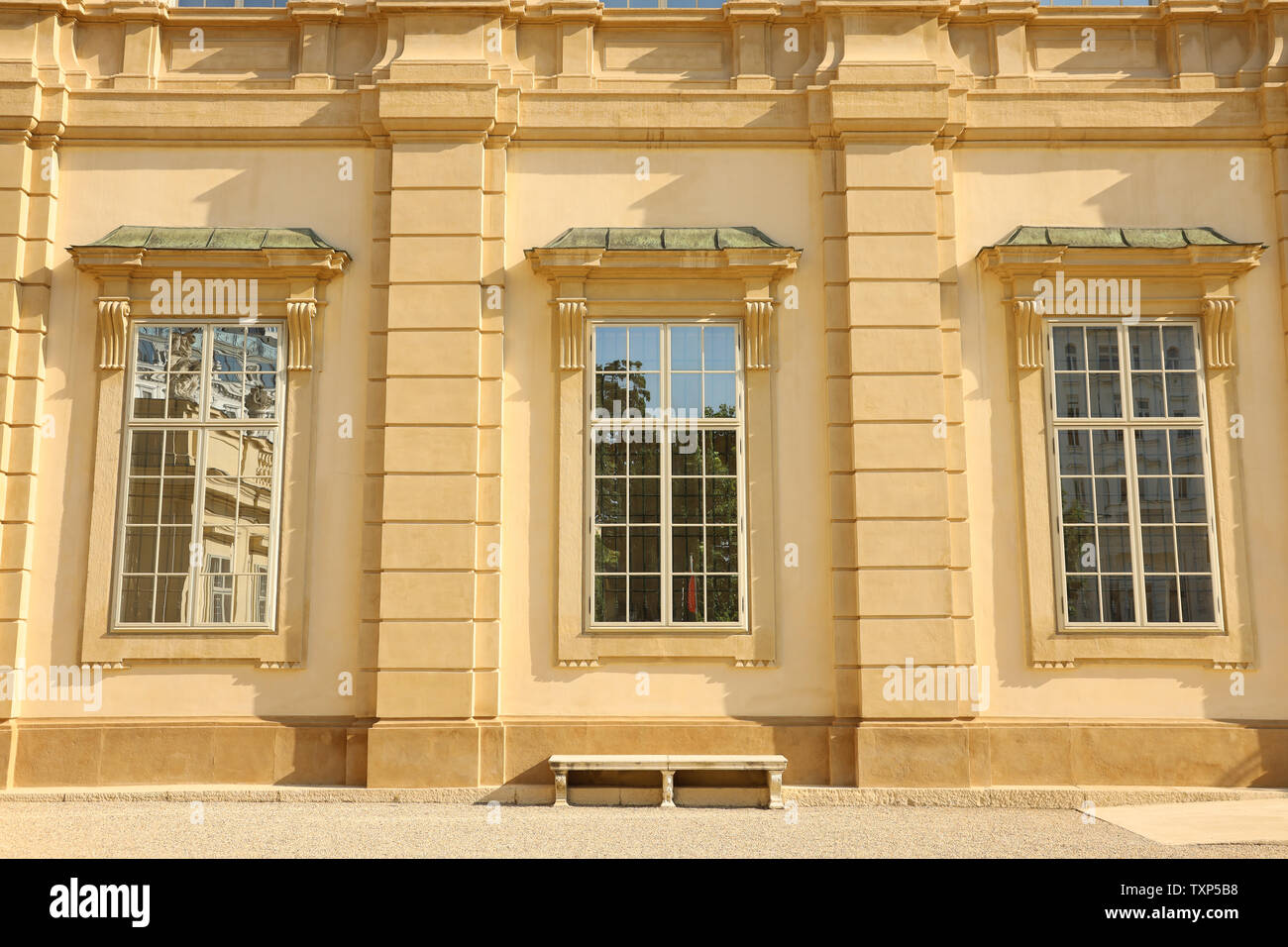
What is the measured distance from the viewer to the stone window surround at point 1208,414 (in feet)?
37.5

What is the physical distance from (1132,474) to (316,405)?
27.3 ft

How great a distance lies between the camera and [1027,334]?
1184 centimetres

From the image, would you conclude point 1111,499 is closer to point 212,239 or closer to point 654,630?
point 654,630

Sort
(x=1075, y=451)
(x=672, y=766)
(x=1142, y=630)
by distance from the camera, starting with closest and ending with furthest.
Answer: (x=672, y=766), (x=1142, y=630), (x=1075, y=451)

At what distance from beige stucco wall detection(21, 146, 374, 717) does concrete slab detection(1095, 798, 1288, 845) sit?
701 cm

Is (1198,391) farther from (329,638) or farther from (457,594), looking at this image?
(329,638)

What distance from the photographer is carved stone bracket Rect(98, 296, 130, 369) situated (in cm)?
1175

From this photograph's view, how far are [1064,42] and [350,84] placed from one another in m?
7.75

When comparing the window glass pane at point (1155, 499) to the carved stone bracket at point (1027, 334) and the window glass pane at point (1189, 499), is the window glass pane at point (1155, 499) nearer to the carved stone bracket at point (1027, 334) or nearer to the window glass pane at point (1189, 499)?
the window glass pane at point (1189, 499)

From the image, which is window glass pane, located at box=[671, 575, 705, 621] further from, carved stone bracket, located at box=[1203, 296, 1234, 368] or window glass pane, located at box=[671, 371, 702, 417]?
carved stone bracket, located at box=[1203, 296, 1234, 368]

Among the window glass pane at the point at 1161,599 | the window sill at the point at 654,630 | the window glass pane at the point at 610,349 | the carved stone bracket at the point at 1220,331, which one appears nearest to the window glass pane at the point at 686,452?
the window glass pane at the point at 610,349

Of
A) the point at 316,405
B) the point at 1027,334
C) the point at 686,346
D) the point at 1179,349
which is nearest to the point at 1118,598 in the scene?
the point at 1179,349

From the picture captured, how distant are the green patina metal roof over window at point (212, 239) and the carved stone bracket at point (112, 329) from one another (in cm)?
59

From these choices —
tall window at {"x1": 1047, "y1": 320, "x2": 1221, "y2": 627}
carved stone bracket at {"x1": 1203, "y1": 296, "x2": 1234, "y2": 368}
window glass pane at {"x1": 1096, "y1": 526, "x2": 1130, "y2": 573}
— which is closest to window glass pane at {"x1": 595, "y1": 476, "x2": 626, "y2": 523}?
tall window at {"x1": 1047, "y1": 320, "x2": 1221, "y2": 627}
